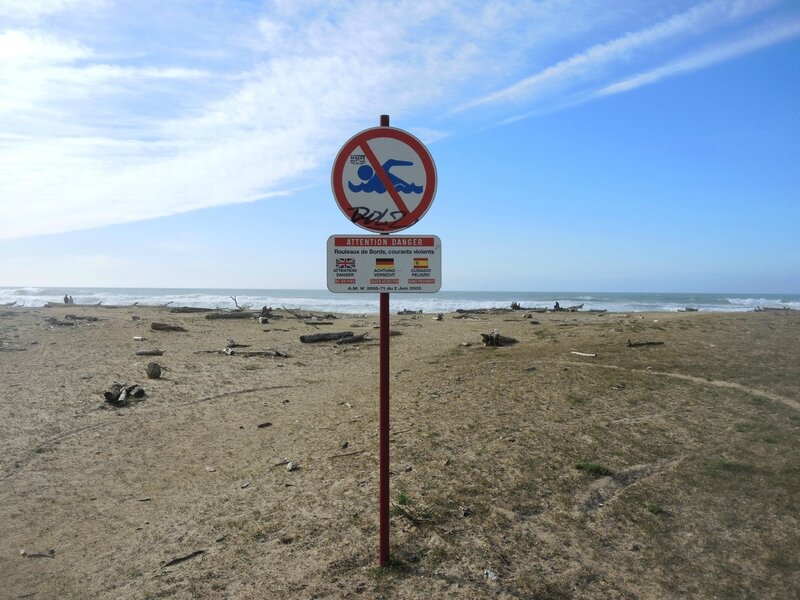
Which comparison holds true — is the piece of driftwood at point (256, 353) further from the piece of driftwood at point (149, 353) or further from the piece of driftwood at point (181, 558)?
the piece of driftwood at point (181, 558)

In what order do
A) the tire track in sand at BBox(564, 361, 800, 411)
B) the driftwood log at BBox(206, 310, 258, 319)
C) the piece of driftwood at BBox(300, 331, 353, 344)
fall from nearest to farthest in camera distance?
the tire track in sand at BBox(564, 361, 800, 411)
the piece of driftwood at BBox(300, 331, 353, 344)
the driftwood log at BBox(206, 310, 258, 319)

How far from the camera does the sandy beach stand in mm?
3535

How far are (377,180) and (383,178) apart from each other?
42 mm

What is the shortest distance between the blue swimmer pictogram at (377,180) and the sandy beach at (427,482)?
8.49 feet

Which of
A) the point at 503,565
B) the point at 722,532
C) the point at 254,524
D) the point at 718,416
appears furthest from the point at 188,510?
the point at 718,416

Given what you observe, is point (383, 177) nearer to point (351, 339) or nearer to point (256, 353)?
point (256, 353)

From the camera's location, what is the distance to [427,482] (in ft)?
15.6

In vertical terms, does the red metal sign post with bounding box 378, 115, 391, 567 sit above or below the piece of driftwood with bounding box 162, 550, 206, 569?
above

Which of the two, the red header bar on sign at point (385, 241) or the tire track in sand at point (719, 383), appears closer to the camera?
the red header bar on sign at point (385, 241)

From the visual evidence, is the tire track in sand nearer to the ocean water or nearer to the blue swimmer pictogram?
the blue swimmer pictogram

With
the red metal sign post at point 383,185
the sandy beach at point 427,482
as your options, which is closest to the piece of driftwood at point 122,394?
the sandy beach at point 427,482

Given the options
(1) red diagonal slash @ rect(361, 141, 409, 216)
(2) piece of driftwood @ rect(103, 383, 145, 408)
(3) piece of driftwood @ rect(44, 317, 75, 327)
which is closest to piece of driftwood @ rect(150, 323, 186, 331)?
(3) piece of driftwood @ rect(44, 317, 75, 327)

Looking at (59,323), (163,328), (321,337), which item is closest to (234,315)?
(163,328)

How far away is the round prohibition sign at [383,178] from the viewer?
3344 mm
